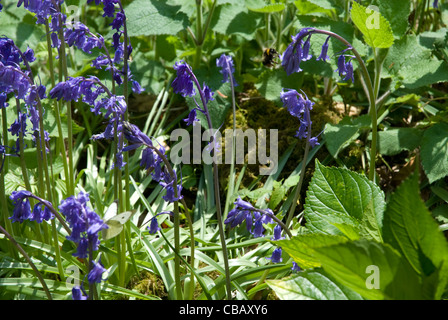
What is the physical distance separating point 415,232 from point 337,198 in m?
0.46

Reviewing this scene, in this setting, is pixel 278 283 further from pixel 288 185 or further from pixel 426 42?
pixel 426 42

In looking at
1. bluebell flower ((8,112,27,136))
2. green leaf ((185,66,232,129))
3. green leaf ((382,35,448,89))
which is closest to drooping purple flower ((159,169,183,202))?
bluebell flower ((8,112,27,136))

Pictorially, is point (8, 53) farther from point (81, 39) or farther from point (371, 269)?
point (371, 269)

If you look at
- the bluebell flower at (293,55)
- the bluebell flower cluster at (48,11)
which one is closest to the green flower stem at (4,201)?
the bluebell flower cluster at (48,11)

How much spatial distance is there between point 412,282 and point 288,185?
1.32 m

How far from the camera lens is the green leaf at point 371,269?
4.80 feet

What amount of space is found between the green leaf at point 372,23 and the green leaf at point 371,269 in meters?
1.23

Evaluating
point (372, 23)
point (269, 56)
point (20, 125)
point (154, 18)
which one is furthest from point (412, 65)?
point (20, 125)

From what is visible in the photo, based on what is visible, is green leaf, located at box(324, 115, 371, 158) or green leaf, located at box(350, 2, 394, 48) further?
green leaf, located at box(324, 115, 371, 158)

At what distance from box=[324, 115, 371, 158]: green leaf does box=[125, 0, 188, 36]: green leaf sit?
3.74 feet

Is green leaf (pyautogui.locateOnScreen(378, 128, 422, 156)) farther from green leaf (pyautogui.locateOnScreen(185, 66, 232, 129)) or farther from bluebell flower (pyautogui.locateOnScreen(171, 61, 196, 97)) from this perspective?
bluebell flower (pyautogui.locateOnScreen(171, 61, 196, 97))

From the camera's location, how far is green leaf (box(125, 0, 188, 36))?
3.07 m

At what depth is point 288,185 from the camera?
281 centimetres

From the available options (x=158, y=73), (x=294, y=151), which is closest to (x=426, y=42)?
(x=294, y=151)
